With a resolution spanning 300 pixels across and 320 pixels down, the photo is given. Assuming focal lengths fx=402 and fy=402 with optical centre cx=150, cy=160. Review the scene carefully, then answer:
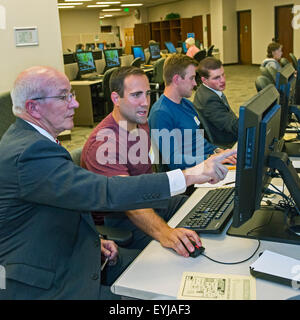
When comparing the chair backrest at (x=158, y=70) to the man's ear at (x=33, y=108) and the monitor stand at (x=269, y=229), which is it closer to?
the monitor stand at (x=269, y=229)

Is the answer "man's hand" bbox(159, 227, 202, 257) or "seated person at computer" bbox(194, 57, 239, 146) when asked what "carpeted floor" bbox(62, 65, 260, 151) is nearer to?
"seated person at computer" bbox(194, 57, 239, 146)

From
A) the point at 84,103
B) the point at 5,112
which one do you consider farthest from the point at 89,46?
the point at 5,112

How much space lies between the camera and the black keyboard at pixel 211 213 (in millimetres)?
1426

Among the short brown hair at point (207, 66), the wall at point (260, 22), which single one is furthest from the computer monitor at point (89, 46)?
the short brown hair at point (207, 66)

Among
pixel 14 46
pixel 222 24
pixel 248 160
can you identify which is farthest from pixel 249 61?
pixel 248 160

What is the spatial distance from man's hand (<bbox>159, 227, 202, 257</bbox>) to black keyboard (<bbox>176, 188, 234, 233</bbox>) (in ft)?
0.23

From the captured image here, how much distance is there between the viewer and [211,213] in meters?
1.53

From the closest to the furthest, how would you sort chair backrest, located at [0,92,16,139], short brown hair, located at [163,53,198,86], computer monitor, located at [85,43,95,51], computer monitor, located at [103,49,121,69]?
chair backrest, located at [0,92,16,139] < short brown hair, located at [163,53,198,86] < computer monitor, located at [103,49,121,69] < computer monitor, located at [85,43,95,51]

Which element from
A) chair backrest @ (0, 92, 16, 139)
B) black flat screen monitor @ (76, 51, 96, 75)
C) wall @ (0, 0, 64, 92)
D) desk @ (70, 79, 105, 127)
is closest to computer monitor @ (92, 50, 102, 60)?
black flat screen monitor @ (76, 51, 96, 75)

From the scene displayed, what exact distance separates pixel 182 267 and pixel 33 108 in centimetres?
71

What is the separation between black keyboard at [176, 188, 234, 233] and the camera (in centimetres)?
143

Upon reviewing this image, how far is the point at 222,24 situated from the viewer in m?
14.7

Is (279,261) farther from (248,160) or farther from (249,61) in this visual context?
(249,61)
